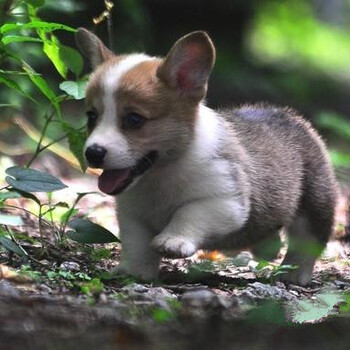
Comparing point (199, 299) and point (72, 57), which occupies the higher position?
point (72, 57)

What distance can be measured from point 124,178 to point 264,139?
3.92 ft

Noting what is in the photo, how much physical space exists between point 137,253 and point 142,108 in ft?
2.54

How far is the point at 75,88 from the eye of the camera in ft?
17.1

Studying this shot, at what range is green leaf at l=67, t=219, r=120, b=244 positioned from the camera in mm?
4926

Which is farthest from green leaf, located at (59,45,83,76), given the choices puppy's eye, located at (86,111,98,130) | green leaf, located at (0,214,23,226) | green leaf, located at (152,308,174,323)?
green leaf, located at (152,308,174,323)

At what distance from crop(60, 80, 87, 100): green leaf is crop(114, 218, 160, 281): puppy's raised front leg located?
2.38ft

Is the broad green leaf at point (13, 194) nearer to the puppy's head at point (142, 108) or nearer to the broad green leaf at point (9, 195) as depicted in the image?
the broad green leaf at point (9, 195)

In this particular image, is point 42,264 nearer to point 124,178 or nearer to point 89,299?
point 124,178

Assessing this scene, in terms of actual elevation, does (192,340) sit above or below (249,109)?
above

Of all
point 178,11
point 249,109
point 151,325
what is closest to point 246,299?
point 151,325

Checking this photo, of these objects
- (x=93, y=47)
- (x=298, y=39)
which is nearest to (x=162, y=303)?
(x=93, y=47)

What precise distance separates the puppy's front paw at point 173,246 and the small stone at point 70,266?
1.55ft

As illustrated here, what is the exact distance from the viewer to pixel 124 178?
4.82 metres

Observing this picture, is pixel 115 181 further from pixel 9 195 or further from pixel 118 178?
pixel 9 195
